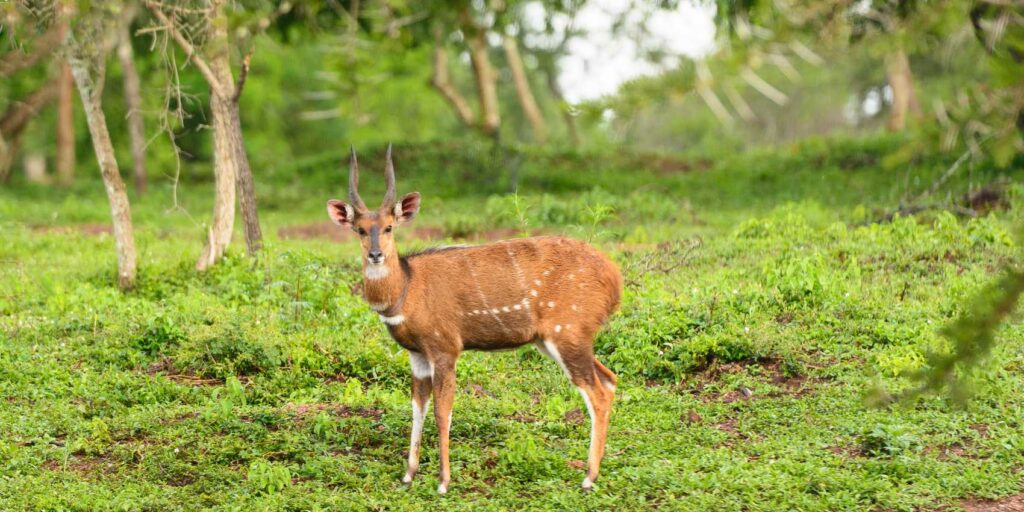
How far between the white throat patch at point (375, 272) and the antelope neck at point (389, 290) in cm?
2

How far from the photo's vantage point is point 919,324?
33.7 feet

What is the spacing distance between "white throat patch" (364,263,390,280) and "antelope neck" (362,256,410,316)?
2 cm

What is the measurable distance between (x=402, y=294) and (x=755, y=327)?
4069mm

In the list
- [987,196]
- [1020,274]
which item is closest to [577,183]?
[987,196]

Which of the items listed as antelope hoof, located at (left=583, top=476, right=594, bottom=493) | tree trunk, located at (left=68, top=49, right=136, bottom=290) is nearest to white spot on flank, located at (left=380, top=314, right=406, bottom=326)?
antelope hoof, located at (left=583, top=476, right=594, bottom=493)

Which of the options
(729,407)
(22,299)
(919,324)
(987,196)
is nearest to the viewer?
(729,407)

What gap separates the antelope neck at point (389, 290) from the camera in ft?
25.5

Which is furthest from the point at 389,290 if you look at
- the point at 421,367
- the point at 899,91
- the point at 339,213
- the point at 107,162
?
the point at 899,91

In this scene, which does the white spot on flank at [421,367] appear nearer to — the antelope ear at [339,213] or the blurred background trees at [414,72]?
the antelope ear at [339,213]

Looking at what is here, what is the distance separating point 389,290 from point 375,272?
157 millimetres

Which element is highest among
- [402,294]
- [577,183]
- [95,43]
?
[95,43]

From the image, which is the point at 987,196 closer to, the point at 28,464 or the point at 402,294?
the point at 402,294

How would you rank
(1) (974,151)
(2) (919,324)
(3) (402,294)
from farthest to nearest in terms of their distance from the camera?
(2) (919,324), (3) (402,294), (1) (974,151)

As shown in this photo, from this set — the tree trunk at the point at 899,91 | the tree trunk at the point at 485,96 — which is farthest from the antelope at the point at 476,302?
the tree trunk at the point at 899,91
